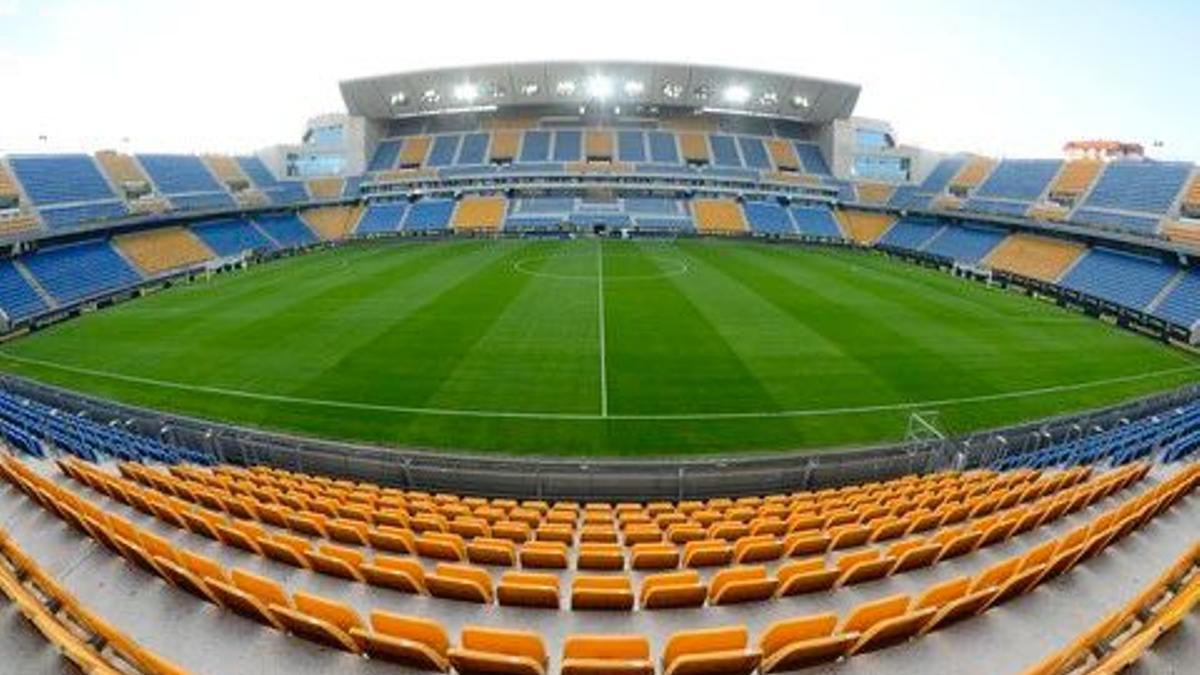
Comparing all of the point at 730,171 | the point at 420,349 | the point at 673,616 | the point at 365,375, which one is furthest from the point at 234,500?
the point at 730,171

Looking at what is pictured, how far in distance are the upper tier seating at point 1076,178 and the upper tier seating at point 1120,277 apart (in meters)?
11.0

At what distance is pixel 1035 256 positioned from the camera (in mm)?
53156

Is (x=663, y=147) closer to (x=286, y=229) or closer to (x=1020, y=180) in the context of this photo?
(x=1020, y=180)

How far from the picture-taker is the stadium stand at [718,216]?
2913 inches

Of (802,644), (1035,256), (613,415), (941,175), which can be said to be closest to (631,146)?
(941,175)

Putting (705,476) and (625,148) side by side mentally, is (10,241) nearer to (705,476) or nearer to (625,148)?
(705,476)

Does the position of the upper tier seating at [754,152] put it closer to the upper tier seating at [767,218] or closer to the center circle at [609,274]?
the upper tier seating at [767,218]

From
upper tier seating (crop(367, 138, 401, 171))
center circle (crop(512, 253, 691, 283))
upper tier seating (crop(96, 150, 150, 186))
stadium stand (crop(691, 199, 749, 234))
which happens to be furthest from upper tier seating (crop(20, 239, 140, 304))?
stadium stand (crop(691, 199, 749, 234))

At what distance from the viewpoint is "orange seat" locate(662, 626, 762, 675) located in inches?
233

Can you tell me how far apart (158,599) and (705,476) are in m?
10.6

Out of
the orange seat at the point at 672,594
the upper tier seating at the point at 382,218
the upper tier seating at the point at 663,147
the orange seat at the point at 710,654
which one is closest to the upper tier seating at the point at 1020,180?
the upper tier seating at the point at 663,147

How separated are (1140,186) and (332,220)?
74.0 metres

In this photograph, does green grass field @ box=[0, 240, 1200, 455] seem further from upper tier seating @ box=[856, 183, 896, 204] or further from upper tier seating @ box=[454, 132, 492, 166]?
upper tier seating @ box=[454, 132, 492, 166]

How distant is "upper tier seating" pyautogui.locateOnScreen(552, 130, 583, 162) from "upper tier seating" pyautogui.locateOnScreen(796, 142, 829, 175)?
90.9 ft
